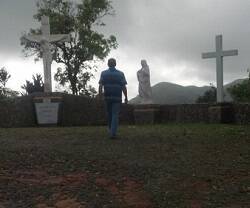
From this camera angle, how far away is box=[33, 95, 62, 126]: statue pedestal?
18984 mm

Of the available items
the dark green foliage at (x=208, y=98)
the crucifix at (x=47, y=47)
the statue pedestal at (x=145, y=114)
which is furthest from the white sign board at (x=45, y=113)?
the dark green foliage at (x=208, y=98)

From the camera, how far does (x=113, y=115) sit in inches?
469

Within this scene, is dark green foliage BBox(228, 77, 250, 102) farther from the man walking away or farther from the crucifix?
the man walking away

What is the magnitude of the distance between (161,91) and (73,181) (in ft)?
164

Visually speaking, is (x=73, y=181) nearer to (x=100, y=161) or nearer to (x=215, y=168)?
(x=100, y=161)

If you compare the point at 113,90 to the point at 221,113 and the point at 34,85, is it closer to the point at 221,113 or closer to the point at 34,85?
the point at 221,113

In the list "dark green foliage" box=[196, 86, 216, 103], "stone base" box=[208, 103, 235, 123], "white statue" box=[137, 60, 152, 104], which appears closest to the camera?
"stone base" box=[208, 103, 235, 123]

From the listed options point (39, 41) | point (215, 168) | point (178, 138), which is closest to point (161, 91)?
point (39, 41)

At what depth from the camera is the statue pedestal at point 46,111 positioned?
18984mm

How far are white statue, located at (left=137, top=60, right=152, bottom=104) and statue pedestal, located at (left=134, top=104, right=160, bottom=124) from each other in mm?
1036

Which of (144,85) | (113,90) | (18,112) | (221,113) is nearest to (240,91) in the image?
(144,85)

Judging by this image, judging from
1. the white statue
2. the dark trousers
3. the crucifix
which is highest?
the crucifix

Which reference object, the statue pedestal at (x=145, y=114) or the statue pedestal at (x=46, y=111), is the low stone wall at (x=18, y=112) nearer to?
the statue pedestal at (x=46, y=111)

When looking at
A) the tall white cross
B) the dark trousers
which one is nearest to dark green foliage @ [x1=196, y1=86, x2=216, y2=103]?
the tall white cross
